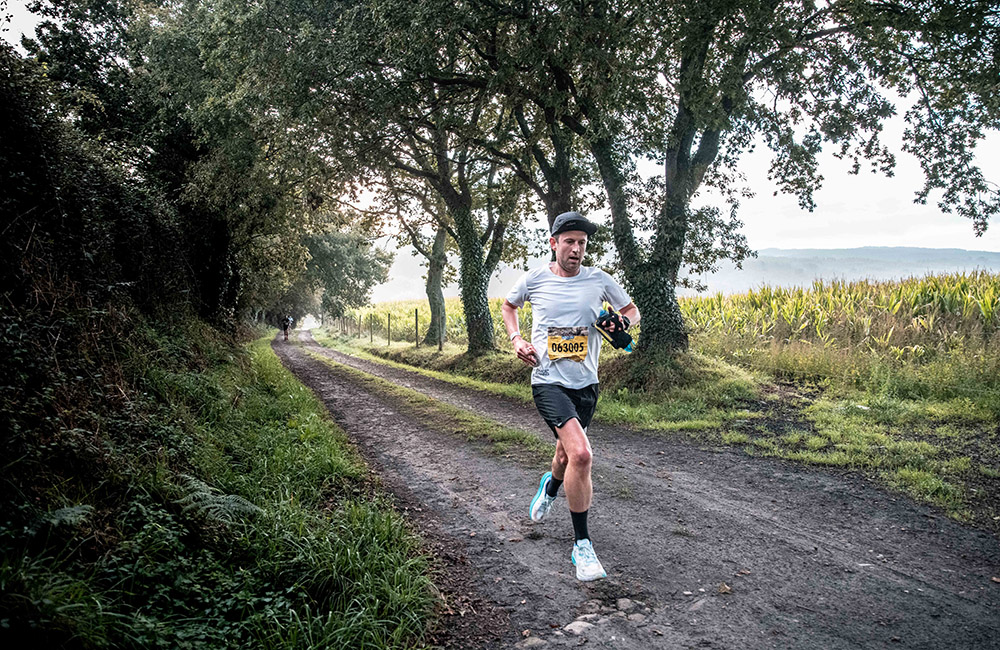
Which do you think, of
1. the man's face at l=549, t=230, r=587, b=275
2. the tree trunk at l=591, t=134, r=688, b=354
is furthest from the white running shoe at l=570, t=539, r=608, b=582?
the tree trunk at l=591, t=134, r=688, b=354

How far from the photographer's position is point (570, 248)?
407 centimetres

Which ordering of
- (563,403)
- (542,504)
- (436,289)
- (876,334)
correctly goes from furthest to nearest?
1. (436,289)
2. (876,334)
3. (542,504)
4. (563,403)

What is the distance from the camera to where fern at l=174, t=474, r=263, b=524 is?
358cm

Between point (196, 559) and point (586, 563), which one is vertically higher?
point (196, 559)

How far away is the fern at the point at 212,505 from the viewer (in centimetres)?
358

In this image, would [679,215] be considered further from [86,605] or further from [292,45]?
[86,605]

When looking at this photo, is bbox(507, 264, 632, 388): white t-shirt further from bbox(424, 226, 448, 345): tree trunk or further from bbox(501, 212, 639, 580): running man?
bbox(424, 226, 448, 345): tree trunk

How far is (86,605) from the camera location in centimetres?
238

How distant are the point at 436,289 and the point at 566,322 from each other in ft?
67.2

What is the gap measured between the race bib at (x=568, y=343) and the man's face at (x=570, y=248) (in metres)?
0.49

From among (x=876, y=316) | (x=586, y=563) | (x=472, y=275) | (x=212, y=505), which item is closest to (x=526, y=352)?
(x=586, y=563)

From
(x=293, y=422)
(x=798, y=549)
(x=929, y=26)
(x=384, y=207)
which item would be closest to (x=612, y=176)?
(x=929, y=26)

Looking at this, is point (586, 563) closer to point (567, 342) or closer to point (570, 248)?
point (567, 342)

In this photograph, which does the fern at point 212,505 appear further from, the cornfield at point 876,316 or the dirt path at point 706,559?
the cornfield at point 876,316
